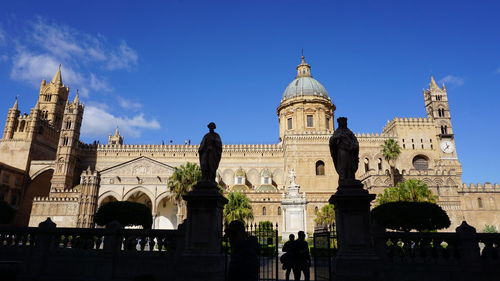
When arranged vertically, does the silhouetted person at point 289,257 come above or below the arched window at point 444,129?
below

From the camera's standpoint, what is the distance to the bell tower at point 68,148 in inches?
1838

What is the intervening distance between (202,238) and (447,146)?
48587 millimetres

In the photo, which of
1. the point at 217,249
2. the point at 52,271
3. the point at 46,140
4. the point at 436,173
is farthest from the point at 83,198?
the point at 436,173

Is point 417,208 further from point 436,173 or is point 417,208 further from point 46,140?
point 46,140

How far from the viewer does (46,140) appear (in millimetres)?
55094

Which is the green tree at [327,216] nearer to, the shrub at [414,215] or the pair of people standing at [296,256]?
the shrub at [414,215]

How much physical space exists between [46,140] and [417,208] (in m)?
56.8

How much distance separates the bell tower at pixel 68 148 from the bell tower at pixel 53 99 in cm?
1225

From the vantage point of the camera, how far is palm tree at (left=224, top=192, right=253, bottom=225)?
29.9m

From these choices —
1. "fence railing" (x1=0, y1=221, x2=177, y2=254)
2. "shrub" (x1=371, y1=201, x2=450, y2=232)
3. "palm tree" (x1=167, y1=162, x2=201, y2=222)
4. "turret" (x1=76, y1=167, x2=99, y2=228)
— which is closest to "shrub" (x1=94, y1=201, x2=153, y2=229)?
"fence railing" (x1=0, y1=221, x2=177, y2=254)

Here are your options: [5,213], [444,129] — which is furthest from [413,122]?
[5,213]

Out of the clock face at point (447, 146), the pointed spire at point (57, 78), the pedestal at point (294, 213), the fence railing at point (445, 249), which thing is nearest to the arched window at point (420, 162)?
the clock face at point (447, 146)

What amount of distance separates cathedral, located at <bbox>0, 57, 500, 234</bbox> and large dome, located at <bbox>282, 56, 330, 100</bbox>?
155mm

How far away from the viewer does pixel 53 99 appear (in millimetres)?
63562
